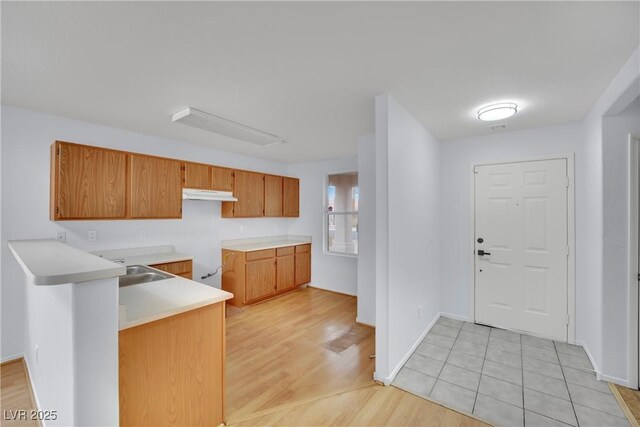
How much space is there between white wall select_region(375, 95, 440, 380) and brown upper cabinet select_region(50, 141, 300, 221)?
2.60 m

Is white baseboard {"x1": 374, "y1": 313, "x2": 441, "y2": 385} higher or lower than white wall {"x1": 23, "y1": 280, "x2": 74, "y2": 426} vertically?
lower

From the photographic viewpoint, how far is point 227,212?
14.3 ft

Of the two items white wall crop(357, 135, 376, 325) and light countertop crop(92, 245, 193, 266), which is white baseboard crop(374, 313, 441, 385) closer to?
white wall crop(357, 135, 376, 325)

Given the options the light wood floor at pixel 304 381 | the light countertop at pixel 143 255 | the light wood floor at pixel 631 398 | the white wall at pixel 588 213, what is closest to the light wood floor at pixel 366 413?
the light wood floor at pixel 304 381

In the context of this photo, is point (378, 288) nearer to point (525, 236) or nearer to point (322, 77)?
point (322, 77)

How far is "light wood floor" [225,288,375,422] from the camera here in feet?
7.25

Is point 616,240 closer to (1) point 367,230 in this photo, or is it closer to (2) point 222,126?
(1) point 367,230

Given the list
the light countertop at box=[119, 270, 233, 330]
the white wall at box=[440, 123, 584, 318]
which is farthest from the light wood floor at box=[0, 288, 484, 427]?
the white wall at box=[440, 123, 584, 318]

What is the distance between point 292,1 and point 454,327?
3.67 meters

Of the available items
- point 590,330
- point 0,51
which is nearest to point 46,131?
point 0,51

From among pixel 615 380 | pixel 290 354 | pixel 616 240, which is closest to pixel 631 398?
pixel 615 380

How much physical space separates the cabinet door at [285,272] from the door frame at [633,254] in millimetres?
4020

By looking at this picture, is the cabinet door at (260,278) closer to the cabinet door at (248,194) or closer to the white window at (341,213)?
the cabinet door at (248,194)

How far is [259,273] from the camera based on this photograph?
4285 mm
